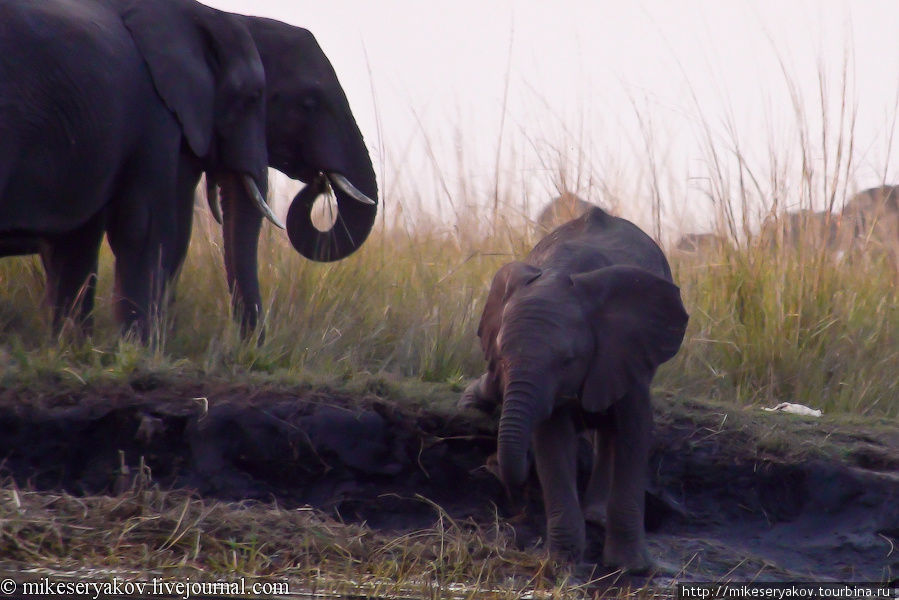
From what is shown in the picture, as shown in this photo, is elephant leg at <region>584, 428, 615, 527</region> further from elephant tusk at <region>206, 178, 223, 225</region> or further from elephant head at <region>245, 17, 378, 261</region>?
elephant tusk at <region>206, 178, 223, 225</region>

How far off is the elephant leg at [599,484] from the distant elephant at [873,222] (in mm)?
3033

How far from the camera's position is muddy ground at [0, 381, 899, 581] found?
455cm

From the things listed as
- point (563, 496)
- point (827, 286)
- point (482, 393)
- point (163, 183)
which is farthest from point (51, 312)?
point (827, 286)

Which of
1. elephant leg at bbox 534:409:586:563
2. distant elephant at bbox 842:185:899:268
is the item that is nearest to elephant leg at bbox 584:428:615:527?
elephant leg at bbox 534:409:586:563

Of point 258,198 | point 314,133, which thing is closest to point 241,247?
point 258,198

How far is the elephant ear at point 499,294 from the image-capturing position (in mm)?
4312

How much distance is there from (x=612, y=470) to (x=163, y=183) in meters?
2.00

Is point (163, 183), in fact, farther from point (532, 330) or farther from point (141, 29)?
point (532, 330)

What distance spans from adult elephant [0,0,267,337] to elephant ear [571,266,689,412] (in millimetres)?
1739

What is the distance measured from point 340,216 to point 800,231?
2.49 m

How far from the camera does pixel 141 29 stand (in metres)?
5.11

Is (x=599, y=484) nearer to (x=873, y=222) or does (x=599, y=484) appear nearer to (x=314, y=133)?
(x=314, y=133)

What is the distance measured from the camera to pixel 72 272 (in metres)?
5.33

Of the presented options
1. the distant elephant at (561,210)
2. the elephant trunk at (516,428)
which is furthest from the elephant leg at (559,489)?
the distant elephant at (561,210)
